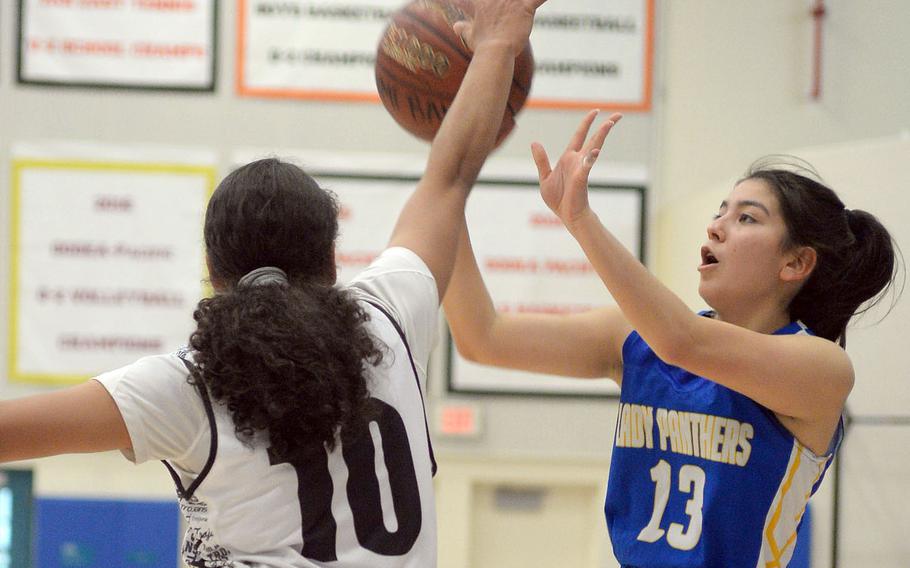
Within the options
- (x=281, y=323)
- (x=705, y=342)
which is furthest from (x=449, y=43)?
(x=281, y=323)

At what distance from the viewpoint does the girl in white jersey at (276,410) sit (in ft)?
4.33

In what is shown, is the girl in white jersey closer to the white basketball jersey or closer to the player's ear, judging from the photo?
the white basketball jersey

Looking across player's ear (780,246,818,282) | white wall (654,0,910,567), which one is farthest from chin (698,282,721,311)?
white wall (654,0,910,567)

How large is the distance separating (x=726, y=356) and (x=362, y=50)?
335cm

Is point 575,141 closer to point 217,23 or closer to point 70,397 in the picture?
point 70,397

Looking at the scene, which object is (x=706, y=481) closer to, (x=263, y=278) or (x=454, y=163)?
(x=454, y=163)

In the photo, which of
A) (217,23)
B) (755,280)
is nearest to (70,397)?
(755,280)

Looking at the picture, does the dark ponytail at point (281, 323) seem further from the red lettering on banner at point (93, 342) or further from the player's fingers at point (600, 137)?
the red lettering on banner at point (93, 342)

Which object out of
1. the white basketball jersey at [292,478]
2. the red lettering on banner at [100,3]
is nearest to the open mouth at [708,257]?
the white basketball jersey at [292,478]

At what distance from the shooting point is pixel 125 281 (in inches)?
186

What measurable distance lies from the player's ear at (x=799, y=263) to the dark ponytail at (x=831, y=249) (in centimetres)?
1

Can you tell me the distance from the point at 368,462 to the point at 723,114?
A: 12.3ft

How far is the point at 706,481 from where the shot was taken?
1867mm

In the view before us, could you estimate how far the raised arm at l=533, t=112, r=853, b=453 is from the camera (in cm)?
172
